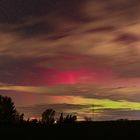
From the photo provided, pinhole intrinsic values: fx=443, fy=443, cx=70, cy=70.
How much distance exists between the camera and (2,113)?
114375mm

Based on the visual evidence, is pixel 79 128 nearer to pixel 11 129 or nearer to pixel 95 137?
pixel 95 137

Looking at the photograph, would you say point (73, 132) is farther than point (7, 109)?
No

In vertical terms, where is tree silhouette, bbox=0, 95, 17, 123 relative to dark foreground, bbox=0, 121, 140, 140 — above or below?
above

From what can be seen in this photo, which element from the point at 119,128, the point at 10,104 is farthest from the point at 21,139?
the point at 10,104

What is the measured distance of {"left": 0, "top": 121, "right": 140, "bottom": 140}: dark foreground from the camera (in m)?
31.8

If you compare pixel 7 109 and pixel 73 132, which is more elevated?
pixel 7 109

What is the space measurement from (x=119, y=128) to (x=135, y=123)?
1.63m

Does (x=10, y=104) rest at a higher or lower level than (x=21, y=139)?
higher

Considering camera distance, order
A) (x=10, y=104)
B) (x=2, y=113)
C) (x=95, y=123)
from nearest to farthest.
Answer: (x=95, y=123), (x=2, y=113), (x=10, y=104)

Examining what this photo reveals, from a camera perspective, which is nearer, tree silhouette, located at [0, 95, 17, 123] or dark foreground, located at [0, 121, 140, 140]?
dark foreground, located at [0, 121, 140, 140]

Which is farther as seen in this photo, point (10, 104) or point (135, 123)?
point (10, 104)

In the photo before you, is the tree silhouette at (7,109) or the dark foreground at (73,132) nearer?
the dark foreground at (73,132)

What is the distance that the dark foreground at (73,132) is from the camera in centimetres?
3180

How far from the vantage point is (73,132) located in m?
32.4
